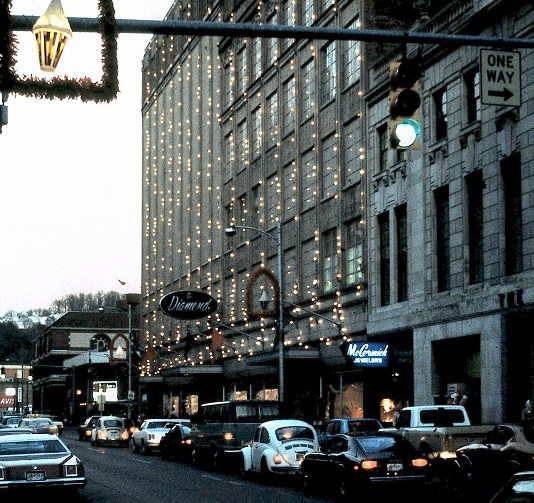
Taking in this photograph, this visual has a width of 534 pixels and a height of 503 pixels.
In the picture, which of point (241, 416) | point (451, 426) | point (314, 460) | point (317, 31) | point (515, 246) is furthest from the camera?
point (241, 416)

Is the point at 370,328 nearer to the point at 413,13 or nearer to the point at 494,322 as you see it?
the point at 494,322

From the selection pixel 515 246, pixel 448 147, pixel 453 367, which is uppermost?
pixel 448 147

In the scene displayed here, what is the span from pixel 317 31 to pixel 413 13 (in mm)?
35551

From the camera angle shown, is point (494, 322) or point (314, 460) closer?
point (314, 460)

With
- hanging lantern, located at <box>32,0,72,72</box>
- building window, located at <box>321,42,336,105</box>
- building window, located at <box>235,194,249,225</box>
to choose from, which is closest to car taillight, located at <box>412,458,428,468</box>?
hanging lantern, located at <box>32,0,72,72</box>

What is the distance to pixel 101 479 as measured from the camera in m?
32.5

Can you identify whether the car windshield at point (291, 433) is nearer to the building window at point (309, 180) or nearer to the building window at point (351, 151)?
the building window at point (351, 151)

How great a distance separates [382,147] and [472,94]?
7650 mm

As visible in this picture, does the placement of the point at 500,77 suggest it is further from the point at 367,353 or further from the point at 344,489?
the point at 367,353

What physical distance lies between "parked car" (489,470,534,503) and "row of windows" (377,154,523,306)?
2577 centimetres

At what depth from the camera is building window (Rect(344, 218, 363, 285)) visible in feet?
154

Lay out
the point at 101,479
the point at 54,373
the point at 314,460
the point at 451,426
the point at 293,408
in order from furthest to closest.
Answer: the point at 54,373, the point at 293,408, the point at 101,479, the point at 451,426, the point at 314,460

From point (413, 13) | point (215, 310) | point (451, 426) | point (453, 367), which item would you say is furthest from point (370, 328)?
point (215, 310)

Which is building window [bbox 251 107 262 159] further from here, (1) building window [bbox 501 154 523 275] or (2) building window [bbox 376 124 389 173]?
(1) building window [bbox 501 154 523 275]
